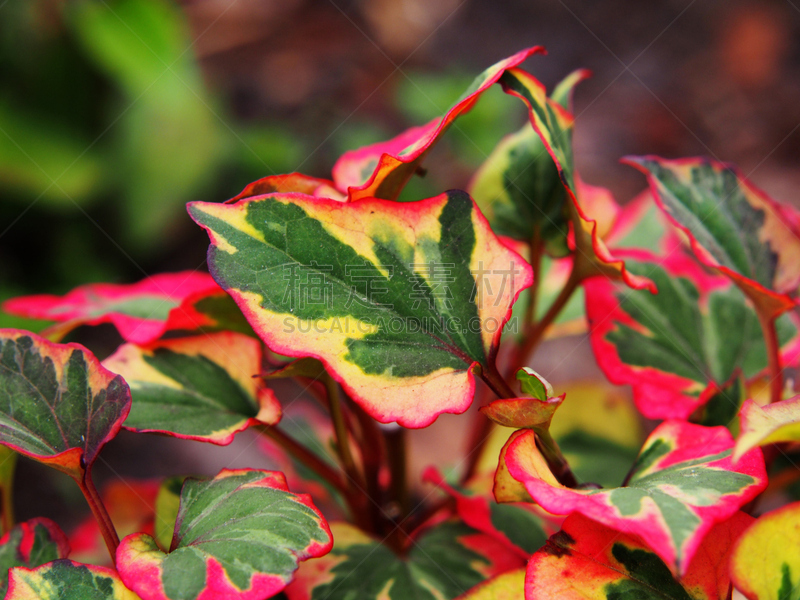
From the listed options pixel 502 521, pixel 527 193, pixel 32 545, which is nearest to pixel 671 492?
pixel 502 521

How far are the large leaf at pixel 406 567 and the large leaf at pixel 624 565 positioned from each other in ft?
0.55

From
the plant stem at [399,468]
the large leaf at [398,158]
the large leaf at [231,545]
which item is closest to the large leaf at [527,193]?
the large leaf at [398,158]

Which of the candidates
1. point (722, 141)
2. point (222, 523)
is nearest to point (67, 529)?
point (222, 523)

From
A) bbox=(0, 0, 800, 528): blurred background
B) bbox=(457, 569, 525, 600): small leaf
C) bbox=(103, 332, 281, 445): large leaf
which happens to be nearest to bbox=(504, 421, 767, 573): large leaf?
bbox=(457, 569, 525, 600): small leaf

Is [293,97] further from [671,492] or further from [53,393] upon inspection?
[671,492]

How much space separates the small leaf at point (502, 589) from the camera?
46 cm

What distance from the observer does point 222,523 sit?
42cm

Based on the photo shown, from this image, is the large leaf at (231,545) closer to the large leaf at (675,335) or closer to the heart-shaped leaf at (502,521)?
the heart-shaped leaf at (502,521)

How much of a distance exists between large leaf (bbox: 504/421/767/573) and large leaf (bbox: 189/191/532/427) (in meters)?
0.07

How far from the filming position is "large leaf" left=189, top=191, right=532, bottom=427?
40cm

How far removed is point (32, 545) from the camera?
0.50 metres

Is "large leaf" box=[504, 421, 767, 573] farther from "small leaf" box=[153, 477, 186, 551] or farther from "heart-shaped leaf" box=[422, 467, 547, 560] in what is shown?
"small leaf" box=[153, 477, 186, 551]

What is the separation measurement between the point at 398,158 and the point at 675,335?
38cm

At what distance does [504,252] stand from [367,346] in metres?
0.11
